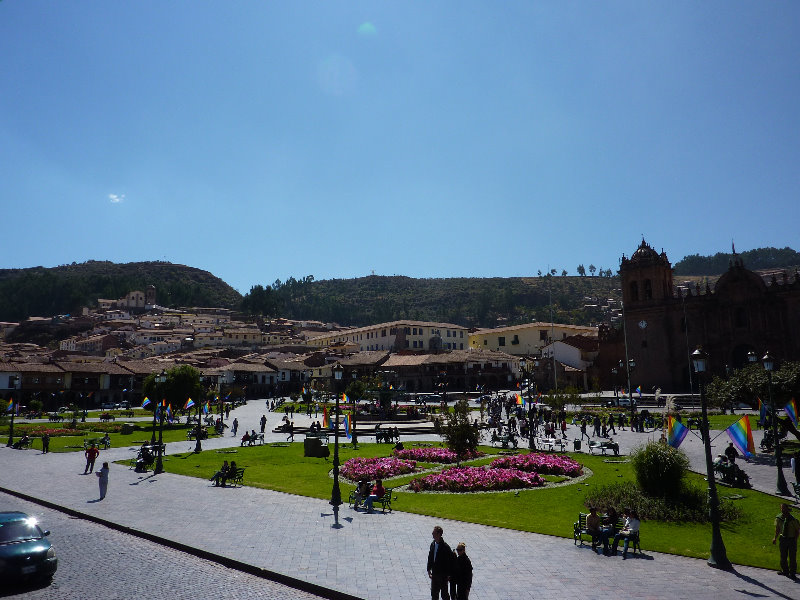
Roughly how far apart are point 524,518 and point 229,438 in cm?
2720

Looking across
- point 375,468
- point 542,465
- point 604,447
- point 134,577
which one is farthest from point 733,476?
point 134,577

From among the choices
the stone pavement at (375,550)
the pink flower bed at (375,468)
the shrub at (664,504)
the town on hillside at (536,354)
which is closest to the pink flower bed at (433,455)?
the pink flower bed at (375,468)

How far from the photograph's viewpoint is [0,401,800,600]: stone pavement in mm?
9398

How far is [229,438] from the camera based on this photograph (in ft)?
121

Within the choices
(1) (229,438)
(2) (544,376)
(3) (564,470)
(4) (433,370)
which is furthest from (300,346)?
(3) (564,470)

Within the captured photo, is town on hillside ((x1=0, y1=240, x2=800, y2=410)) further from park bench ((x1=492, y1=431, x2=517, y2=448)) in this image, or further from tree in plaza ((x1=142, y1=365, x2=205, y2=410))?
tree in plaza ((x1=142, y1=365, x2=205, y2=410))

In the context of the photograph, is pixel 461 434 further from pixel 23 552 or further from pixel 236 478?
pixel 23 552

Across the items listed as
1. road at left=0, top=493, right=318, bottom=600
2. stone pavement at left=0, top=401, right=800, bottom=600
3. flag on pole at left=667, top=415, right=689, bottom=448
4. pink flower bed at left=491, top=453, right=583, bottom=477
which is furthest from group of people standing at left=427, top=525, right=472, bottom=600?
pink flower bed at left=491, top=453, right=583, bottom=477

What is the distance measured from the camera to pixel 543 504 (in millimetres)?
15898

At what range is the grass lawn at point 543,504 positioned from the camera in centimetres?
1204

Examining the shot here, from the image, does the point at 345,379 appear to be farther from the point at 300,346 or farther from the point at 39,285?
the point at 39,285

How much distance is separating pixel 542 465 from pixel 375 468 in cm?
629

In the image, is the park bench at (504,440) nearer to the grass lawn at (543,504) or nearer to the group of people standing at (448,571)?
the grass lawn at (543,504)

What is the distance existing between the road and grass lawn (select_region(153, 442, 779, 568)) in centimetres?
605
